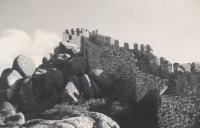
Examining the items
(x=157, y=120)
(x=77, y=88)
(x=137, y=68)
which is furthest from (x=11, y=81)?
(x=157, y=120)

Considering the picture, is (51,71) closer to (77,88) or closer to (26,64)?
(77,88)

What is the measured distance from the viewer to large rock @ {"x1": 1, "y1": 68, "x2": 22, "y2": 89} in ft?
133

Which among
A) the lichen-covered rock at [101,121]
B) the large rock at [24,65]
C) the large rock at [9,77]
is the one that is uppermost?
the large rock at [24,65]

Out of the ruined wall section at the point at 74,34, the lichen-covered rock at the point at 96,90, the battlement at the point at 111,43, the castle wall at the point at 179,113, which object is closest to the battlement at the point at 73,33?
the ruined wall section at the point at 74,34

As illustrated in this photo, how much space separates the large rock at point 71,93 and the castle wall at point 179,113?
7.27 m

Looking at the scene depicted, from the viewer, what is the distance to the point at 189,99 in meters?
29.5

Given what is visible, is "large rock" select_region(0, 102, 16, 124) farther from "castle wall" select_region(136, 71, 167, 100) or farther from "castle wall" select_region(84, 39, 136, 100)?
"castle wall" select_region(136, 71, 167, 100)

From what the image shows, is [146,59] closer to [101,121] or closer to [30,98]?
[30,98]

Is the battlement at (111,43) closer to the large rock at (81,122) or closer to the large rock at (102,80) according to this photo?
the large rock at (102,80)

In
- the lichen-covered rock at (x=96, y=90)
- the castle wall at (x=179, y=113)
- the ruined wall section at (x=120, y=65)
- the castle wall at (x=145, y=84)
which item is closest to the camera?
the castle wall at (x=179, y=113)

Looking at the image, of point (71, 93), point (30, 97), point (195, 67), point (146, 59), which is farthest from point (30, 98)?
point (195, 67)

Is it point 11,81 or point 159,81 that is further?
point 11,81

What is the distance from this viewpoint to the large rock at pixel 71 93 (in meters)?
35.5

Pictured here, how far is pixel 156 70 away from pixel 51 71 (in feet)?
25.6
